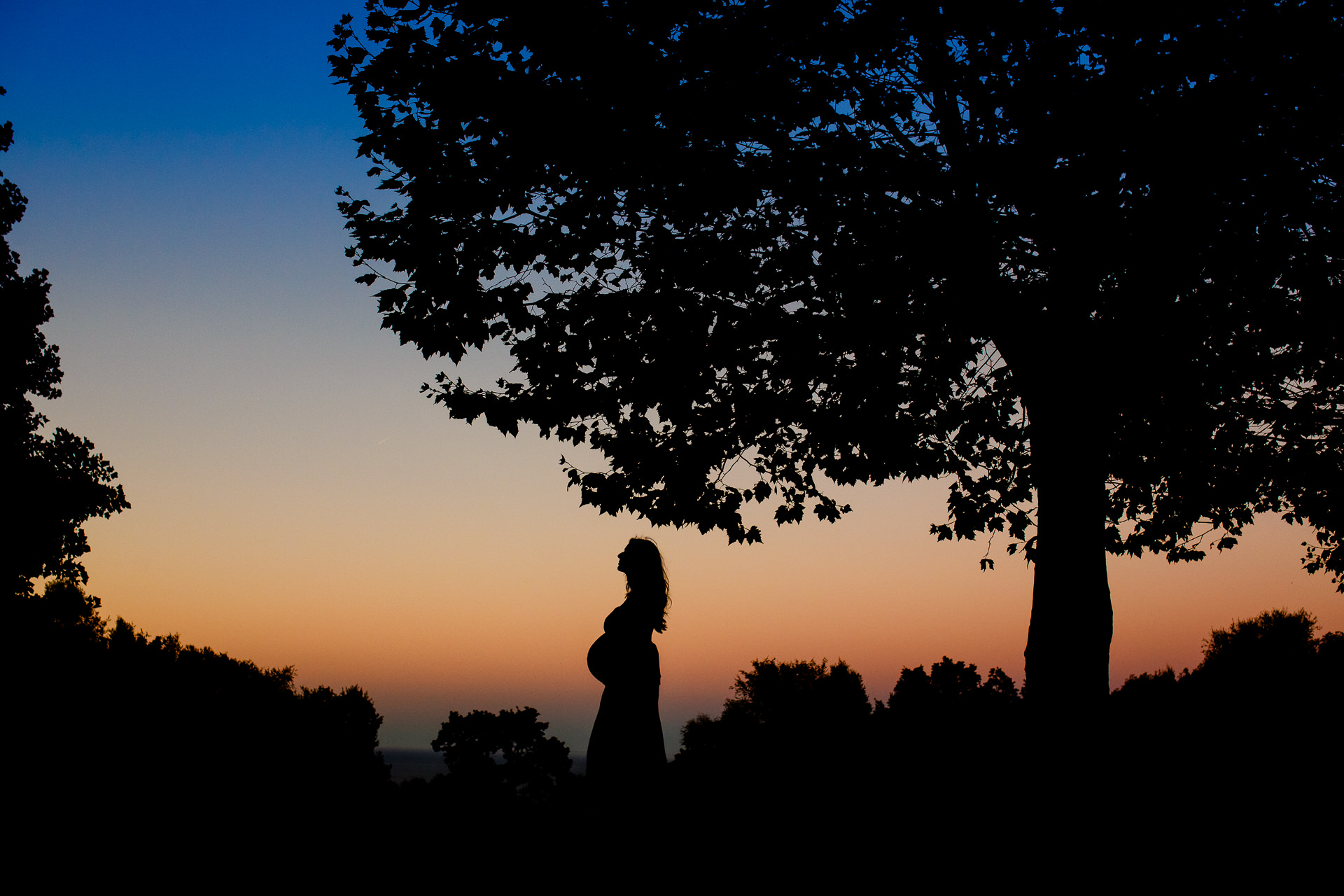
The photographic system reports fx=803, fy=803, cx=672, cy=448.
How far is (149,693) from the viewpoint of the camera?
321 inches

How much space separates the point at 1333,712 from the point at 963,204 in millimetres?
7189

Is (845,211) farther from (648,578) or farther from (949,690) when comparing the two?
(949,690)

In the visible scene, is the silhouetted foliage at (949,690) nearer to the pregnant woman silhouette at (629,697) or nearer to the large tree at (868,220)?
the large tree at (868,220)

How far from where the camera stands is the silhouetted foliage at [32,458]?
83.3ft

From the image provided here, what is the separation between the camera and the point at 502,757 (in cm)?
983

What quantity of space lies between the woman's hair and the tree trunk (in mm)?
4750

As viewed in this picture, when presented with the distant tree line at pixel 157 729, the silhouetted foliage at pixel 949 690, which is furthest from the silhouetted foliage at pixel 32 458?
the silhouetted foliage at pixel 949 690

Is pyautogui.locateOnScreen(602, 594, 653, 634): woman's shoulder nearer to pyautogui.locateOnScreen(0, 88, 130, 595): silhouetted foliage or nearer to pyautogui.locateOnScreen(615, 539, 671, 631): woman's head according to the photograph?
pyautogui.locateOnScreen(615, 539, 671, 631): woman's head

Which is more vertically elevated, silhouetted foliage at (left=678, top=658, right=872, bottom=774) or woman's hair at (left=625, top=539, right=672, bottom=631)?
woman's hair at (left=625, top=539, right=672, bottom=631)

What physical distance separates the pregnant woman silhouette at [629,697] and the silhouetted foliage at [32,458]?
27454 mm

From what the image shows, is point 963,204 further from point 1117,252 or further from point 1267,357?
point 1267,357

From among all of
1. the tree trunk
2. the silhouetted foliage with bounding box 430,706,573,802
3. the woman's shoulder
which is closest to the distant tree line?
the silhouetted foliage with bounding box 430,706,573,802

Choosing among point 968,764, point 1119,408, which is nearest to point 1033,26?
point 1119,408

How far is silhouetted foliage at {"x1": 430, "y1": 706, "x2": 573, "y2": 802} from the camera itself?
29.9 ft
